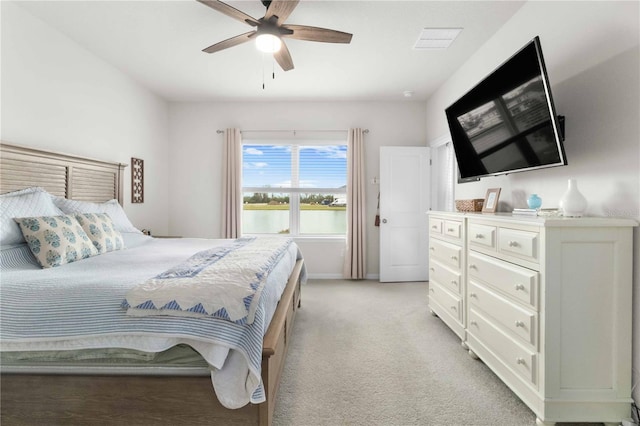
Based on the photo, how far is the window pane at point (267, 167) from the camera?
493 centimetres

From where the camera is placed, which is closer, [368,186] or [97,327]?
[97,327]

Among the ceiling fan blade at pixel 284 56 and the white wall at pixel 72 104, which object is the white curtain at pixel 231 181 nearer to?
the white wall at pixel 72 104

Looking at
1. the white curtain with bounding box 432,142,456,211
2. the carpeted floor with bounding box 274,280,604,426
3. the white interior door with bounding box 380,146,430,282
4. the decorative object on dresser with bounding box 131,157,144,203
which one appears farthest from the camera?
the white interior door with bounding box 380,146,430,282

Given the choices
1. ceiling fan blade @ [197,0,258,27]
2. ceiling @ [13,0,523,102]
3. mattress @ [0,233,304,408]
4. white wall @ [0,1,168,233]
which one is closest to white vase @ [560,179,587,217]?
ceiling @ [13,0,523,102]

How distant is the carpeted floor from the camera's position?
1.73 metres

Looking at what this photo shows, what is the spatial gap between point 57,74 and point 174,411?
10.1ft

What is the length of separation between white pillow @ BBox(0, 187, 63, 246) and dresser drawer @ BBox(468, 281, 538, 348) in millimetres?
3059

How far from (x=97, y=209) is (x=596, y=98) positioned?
385 centimetres

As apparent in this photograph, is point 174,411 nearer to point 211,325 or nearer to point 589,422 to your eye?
point 211,325

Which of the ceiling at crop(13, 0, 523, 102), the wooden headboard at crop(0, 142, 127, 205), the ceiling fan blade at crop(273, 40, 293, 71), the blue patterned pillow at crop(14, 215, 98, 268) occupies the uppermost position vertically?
the ceiling at crop(13, 0, 523, 102)

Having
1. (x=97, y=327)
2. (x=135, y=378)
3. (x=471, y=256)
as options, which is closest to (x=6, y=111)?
(x=97, y=327)

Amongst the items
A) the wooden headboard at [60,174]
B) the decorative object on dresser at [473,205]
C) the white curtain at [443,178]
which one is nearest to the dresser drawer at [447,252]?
the decorative object on dresser at [473,205]

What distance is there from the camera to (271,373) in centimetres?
157

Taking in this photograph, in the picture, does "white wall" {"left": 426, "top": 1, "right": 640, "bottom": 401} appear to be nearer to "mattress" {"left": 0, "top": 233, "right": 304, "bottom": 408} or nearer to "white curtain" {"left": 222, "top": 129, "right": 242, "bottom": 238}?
"mattress" {"left": 0, "top": 233, "right": 304, "bottom": 408}
